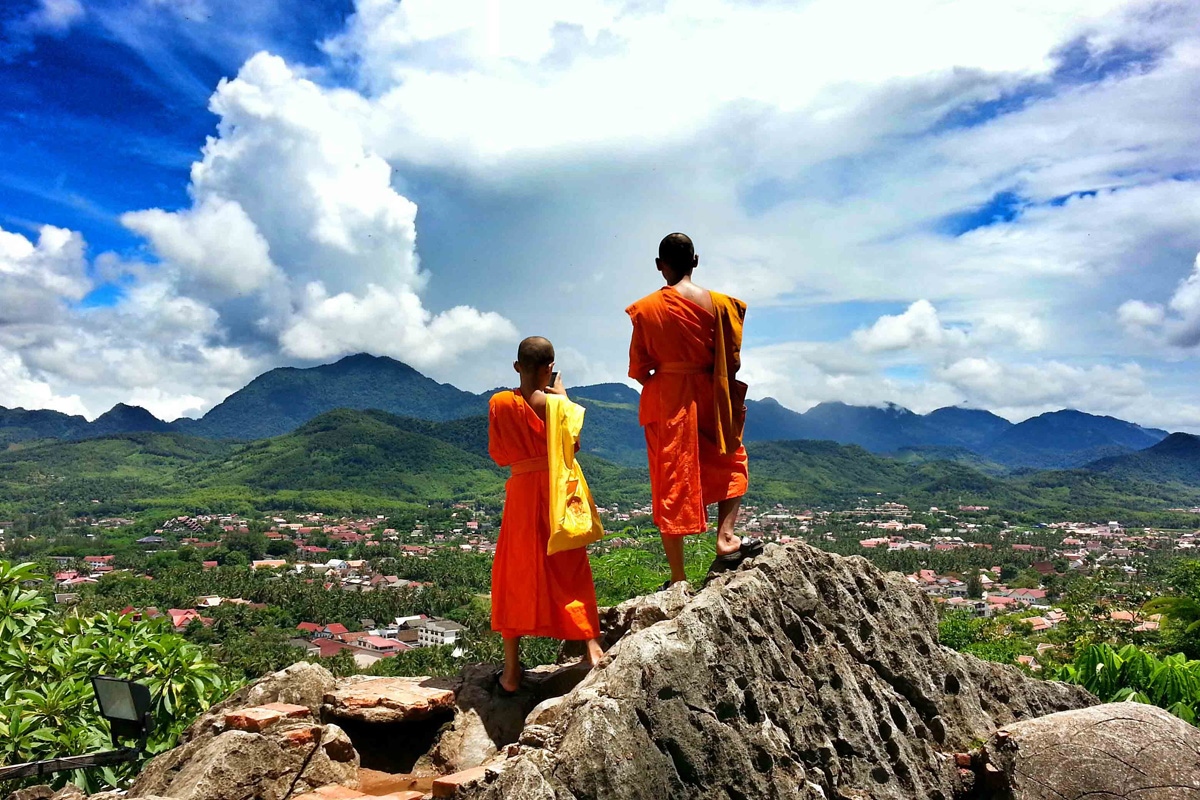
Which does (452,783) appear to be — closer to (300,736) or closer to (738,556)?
(300,736)

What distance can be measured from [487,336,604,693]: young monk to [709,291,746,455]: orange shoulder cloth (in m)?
1.43

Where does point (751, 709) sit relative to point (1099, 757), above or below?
above

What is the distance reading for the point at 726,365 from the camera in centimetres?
675

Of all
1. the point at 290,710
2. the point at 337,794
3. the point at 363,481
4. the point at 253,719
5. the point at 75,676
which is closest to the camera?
the point at 337,794

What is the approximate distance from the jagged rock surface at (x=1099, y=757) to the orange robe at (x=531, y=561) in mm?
3225

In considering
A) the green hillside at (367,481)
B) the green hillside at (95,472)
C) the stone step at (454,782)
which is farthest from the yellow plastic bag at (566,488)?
the green hillside at (95,472)

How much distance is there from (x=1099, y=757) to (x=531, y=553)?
4285 mm

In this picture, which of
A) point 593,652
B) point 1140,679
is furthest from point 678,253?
point 1140,679

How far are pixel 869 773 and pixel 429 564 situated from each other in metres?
74.5

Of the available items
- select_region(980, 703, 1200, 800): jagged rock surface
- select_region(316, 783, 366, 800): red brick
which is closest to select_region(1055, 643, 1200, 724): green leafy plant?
select_region(980, 703, 1200, 800): jagged rock surface

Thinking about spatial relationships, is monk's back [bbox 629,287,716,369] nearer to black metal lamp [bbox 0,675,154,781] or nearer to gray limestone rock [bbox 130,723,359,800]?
gray limestone rock [bbox 130,723,359,800]

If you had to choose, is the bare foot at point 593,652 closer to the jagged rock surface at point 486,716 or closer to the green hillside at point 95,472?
the jagged rock surface at point 486,716

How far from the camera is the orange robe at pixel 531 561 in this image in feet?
21.9

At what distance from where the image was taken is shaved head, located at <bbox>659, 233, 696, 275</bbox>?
22.3 feet
